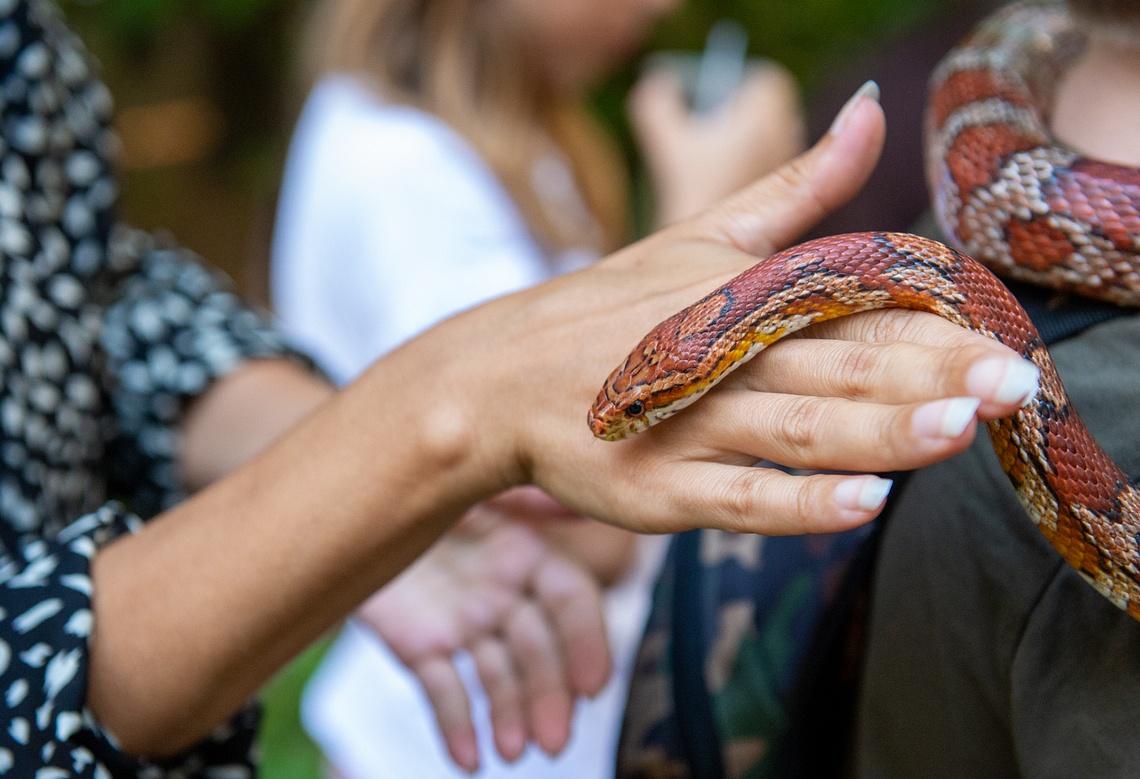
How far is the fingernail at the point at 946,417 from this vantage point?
0.89 meters

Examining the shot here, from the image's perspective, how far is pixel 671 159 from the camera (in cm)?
375

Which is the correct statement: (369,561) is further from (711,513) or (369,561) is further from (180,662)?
(711,513)

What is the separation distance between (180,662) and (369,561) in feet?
1.06

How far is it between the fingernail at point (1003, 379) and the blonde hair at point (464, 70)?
8.22ft

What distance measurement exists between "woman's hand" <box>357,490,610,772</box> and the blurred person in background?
0.01 m

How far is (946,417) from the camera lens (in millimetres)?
893

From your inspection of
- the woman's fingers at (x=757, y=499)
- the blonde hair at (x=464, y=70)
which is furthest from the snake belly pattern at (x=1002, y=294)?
the blonde hair at (x=464, y=70)

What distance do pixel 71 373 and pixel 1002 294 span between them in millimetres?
1936

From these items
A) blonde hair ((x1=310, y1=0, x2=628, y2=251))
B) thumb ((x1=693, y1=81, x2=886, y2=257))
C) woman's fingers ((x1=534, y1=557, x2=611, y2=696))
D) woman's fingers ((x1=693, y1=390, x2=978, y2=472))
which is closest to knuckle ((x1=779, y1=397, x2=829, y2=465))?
woman's fingers ((x1=693, y1=390, x2=978, y2=472))

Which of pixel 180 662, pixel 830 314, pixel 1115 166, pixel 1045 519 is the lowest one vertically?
pixel 180 662

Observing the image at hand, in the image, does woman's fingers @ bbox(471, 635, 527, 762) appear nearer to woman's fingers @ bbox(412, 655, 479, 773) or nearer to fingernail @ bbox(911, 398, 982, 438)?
woman's fingers @ bbox(412, 655, 479, 773)

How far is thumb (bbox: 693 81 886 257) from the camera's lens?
4.42 feet

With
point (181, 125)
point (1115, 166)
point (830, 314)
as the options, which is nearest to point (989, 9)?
point (1115, 166)

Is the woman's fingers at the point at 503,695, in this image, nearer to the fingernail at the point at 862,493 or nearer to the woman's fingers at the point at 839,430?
the woman's fingers at the point at 839,430
